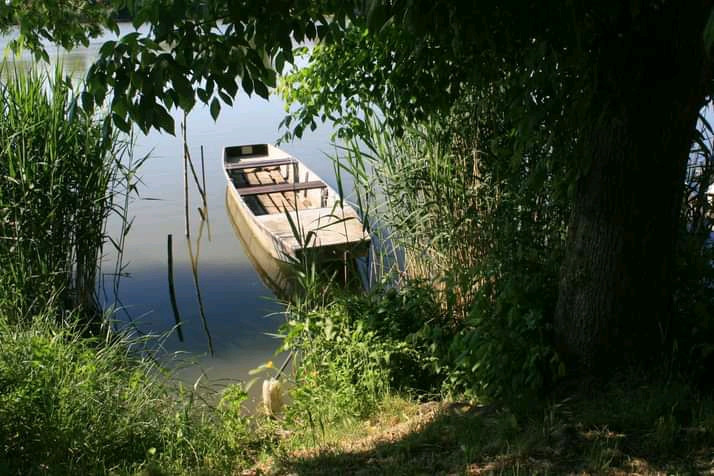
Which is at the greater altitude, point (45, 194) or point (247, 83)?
point (247, 83)

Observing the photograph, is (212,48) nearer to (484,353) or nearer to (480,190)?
(484,353)

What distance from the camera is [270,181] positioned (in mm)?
12609

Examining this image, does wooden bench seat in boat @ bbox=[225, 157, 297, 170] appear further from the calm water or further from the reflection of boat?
the reflection of boat

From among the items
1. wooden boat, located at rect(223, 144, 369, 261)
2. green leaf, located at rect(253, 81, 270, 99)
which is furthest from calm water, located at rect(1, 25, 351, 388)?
green leaf, located at rect(253, 81, 270, 99)

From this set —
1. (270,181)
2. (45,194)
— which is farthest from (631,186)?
(270,181)

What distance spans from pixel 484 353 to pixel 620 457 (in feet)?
3.15

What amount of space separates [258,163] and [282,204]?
1.49 m

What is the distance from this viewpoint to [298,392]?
5105mm

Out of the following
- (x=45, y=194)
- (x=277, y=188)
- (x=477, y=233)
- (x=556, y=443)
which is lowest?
(x=556, y=443)

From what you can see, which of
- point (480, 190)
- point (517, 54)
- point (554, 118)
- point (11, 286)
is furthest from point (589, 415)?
point (11, 286)

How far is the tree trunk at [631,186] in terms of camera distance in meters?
3.52

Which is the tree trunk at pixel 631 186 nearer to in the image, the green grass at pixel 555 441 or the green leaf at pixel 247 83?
the green grass at pixel 555 441

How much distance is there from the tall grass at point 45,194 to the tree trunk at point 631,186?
12.1 ft

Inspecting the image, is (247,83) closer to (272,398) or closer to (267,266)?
(272,398)
